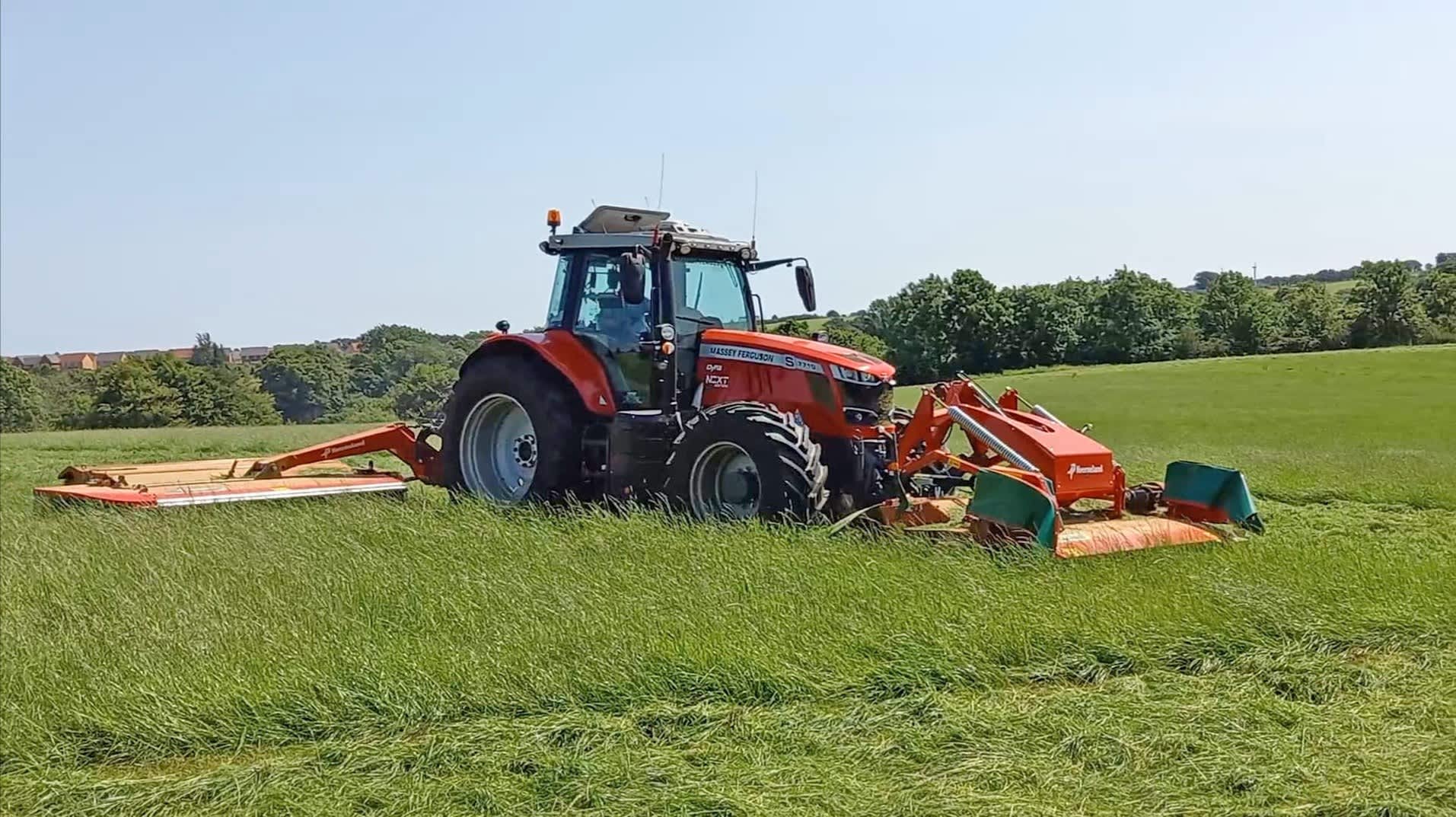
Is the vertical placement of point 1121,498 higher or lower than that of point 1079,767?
higher

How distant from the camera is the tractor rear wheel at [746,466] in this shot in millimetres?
7730

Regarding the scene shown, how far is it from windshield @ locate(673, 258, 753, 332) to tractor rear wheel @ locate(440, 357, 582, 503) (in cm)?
122

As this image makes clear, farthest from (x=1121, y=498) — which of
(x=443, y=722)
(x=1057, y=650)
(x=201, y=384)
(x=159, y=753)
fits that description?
(x=201, y=384)

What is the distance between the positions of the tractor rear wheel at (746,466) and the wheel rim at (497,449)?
6.82ft

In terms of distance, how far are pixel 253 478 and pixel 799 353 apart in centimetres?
517

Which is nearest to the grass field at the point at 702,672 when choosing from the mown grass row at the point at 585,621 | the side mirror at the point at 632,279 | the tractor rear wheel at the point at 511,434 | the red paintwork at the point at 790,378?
the mown grass row at the point at 585,621

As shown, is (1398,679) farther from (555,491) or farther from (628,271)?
(555,491)

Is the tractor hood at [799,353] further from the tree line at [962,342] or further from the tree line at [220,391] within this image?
the tree line at [220,391]

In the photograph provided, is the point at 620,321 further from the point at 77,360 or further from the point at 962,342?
the point at 77,360

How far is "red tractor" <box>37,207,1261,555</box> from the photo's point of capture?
7719mm

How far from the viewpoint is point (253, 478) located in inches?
408

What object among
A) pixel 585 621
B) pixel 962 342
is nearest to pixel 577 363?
pixel 585 621

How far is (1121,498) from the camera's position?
795cm

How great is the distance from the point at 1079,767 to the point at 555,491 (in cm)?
588
